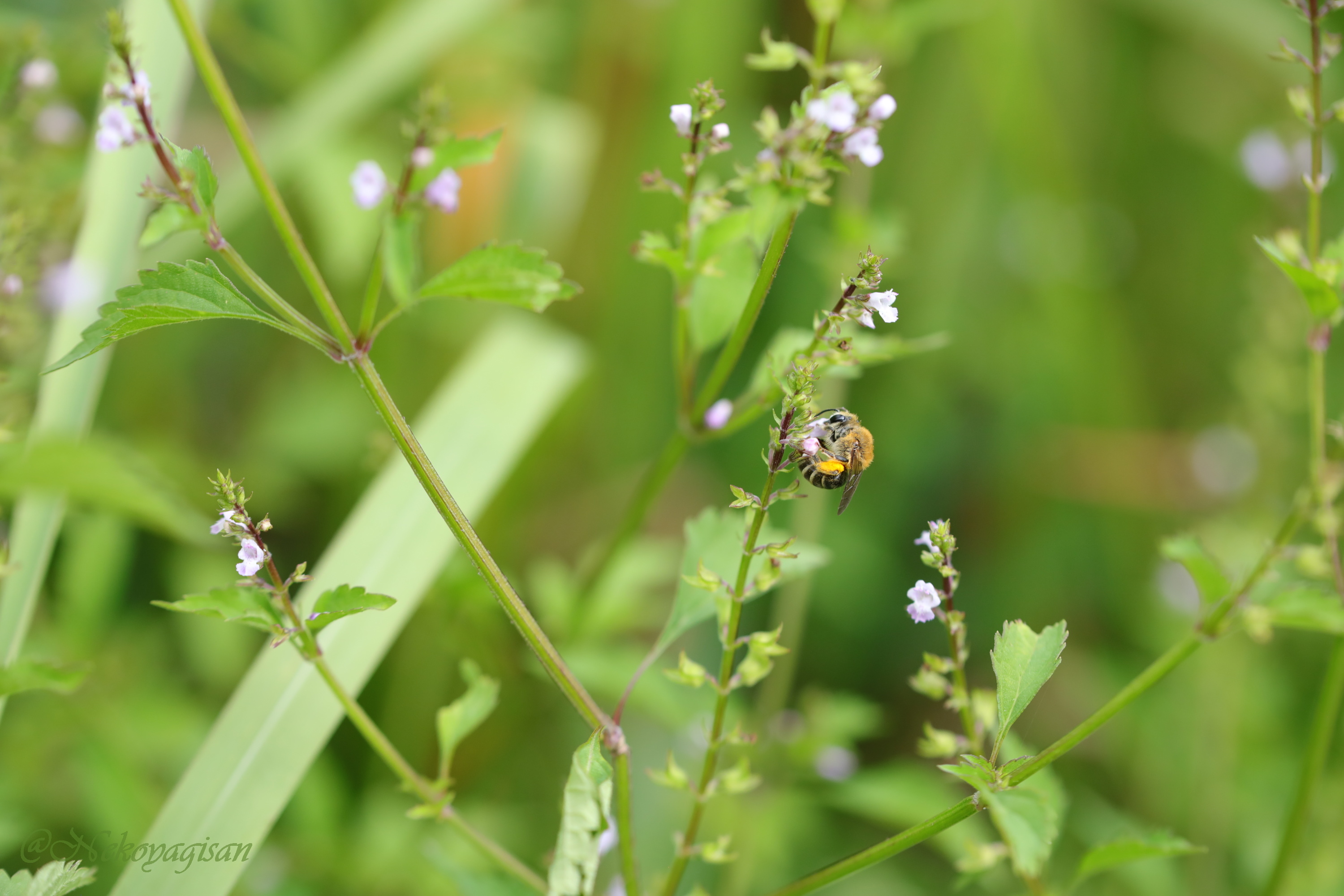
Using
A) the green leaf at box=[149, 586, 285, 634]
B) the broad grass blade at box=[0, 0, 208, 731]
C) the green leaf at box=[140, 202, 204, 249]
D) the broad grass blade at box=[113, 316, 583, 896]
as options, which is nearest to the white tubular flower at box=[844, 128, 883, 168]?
the green leaf at box=[140, 202, 204, 249]

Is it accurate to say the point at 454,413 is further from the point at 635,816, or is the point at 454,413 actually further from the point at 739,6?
the point at 739,6

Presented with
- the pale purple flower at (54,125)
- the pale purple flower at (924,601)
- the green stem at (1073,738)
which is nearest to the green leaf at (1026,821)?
the green stem at (1073,738)

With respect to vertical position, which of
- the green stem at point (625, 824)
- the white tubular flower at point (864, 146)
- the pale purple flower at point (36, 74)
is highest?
the pale purple flower at point (36, 74)

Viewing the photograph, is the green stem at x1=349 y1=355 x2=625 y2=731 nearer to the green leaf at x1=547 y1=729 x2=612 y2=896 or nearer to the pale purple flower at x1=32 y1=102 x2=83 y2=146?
the green leaf at x1=547 y1=729 x2=612 y2=896

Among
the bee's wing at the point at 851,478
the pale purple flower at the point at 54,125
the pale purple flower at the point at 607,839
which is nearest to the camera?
the pale purple flower at the point at 607,839

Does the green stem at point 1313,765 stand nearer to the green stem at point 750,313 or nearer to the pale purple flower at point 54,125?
the green stem at point 750,313

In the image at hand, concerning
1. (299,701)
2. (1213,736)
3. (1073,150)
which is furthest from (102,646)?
(1073,150)

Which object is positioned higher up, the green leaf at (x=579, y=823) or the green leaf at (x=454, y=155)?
the green leaf at (x=454, y=155)
